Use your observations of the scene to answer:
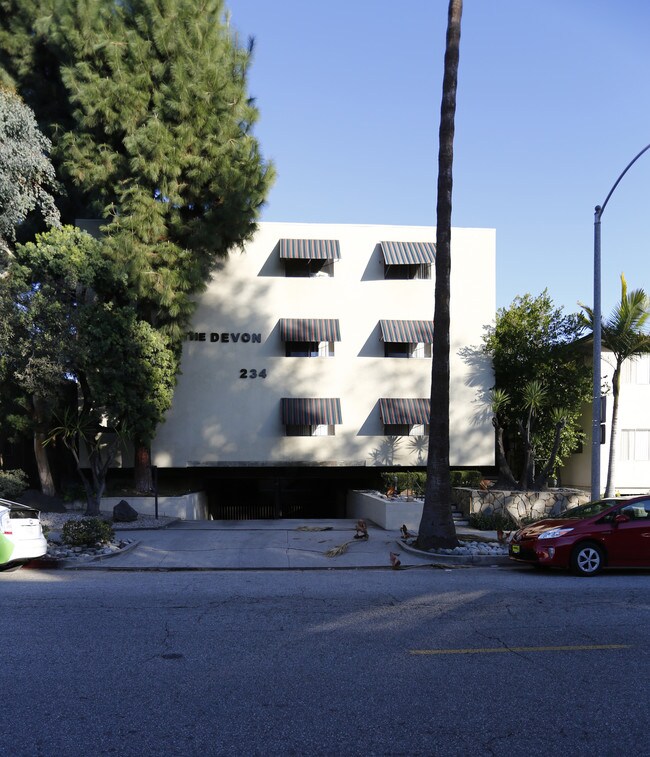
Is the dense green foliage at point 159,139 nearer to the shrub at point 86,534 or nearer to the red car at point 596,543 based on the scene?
the shrub at point 86,534

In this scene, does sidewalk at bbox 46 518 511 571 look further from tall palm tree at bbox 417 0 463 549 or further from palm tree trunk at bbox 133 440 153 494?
palm tree trunk at bbox 133 440 153 494

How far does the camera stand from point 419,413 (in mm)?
22453

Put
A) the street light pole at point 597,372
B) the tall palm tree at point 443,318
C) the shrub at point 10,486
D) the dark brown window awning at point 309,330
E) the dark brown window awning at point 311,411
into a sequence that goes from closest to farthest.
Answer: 1. the tall palm tree at point 443,318
2. the street light pole at point 597,372
3. the shrub at point 10,486
4. the dark brown window awning at point 311,411
5. the dark brown window awning at point 309,330

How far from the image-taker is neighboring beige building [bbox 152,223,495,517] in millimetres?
22406

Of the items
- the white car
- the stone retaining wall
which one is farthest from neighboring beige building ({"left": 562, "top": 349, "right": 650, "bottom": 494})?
the white car

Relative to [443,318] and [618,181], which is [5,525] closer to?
[443,318]

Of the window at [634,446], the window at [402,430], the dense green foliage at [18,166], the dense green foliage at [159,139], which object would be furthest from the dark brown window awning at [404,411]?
the dense green foliage at [18,166]

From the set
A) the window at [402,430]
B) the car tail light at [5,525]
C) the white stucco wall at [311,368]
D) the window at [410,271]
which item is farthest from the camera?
the window at [410,271]

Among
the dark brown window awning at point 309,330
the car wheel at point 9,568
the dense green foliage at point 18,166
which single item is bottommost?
the car wheel at point 9,568

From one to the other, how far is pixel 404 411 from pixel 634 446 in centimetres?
860

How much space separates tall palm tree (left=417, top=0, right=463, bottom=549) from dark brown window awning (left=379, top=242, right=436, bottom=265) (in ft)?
26.2

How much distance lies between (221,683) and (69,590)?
4.98m

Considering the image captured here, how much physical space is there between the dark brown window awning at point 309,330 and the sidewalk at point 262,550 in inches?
242

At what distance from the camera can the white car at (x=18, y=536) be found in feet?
36.6
